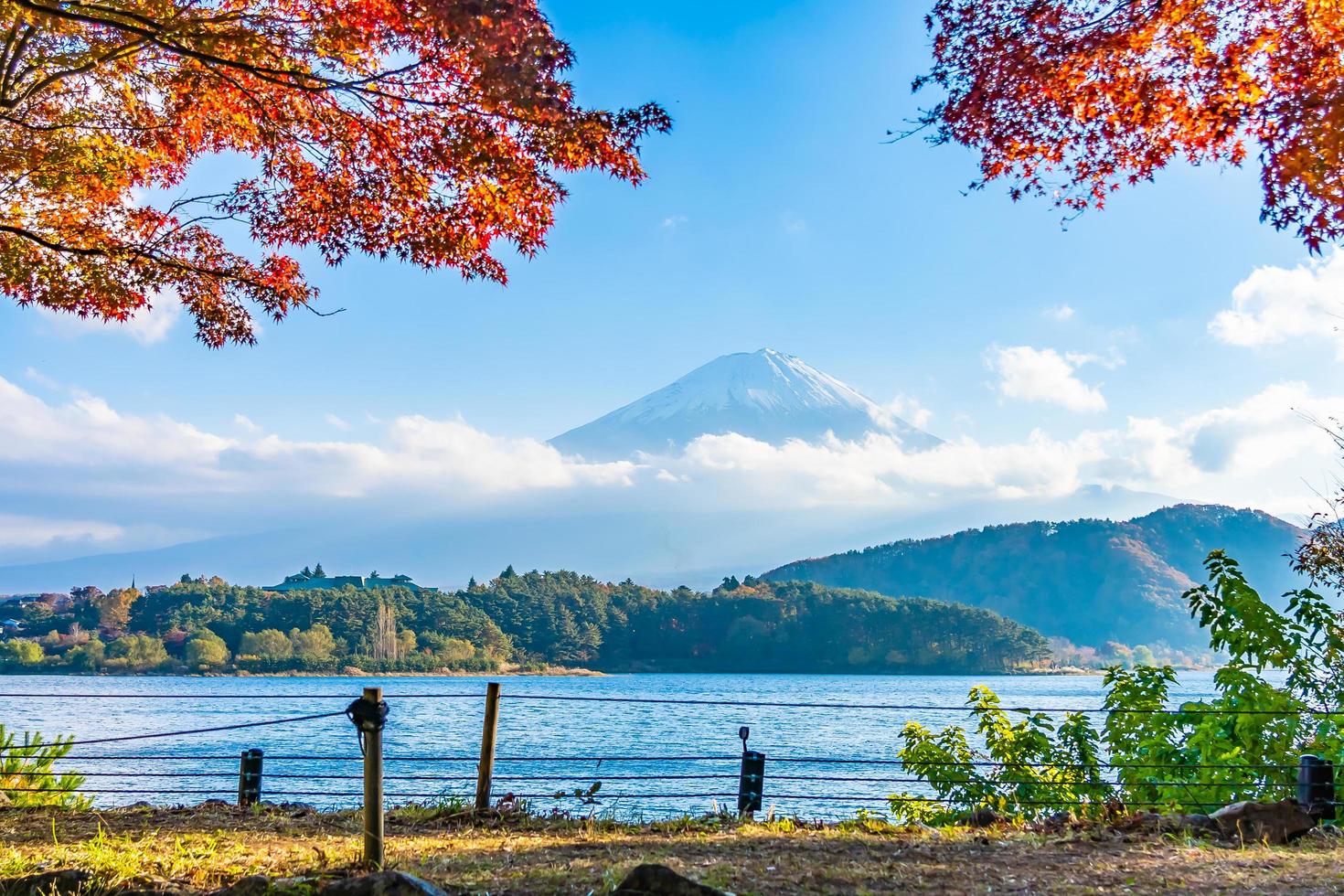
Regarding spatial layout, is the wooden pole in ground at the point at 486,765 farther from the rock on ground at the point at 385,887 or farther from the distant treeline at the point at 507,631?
the distant treeline at the point at 507,631

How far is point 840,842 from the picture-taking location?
5602 millimetres

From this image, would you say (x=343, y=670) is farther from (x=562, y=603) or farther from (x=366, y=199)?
(x=366, y=199)

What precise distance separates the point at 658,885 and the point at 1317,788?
5.00 meters

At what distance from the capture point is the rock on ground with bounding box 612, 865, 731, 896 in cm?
385

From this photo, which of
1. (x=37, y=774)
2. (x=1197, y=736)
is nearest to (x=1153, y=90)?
(x=1197, y=736)

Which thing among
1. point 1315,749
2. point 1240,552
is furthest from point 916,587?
point 1315,749

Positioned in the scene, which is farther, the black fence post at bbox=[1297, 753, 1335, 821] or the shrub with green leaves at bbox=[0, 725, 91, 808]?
the shrub with green leaves at bbox=[0, 725, 91, 808]

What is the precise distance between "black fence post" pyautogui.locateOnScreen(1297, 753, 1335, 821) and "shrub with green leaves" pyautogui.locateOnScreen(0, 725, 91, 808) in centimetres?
873

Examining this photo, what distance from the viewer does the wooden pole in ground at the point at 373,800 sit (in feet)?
15.3

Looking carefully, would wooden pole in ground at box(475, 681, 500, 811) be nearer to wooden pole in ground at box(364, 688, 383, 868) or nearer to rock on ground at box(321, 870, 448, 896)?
wooden pole in ground at box(364, 688, 383, 868)

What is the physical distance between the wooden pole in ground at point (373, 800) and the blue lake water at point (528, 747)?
6.93 feet

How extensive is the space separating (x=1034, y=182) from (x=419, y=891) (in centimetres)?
590

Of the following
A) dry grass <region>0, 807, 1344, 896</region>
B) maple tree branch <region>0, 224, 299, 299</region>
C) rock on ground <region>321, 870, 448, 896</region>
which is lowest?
dry grass <region>0, 807, 1344, 896</region>

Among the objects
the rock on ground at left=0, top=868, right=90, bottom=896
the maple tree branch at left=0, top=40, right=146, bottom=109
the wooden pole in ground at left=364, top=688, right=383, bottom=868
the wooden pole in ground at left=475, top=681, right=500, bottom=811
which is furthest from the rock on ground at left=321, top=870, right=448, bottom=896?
the maple tree branch at left=0, top=40, right=146, bottom=109
